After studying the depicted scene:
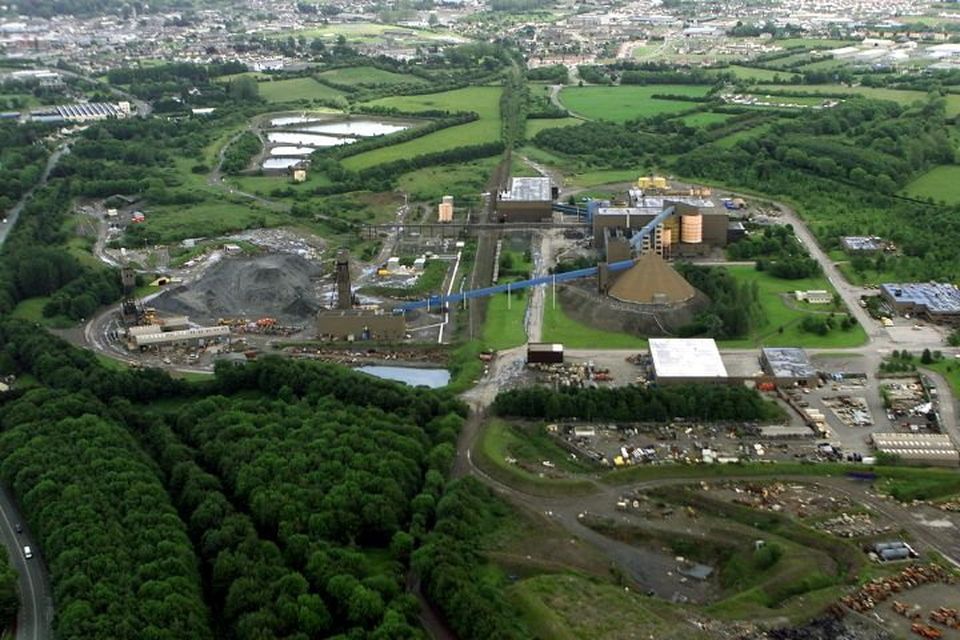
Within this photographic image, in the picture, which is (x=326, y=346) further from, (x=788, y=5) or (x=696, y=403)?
(x=788, y=5)

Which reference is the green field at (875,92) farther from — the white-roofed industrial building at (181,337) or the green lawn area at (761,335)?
the white-roofed industrial building at (181,337)

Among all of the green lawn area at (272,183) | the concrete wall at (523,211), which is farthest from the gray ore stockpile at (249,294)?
the green lawn area at (272,183)

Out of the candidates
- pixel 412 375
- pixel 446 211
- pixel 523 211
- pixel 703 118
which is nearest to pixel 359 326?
pixel 412 375

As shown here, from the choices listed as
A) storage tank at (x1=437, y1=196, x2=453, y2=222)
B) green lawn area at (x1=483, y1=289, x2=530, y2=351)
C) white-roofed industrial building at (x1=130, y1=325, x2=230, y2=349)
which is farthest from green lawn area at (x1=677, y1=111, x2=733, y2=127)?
white-roofed industrial building at (x1=130, y1=325, x2=230, y2=349)

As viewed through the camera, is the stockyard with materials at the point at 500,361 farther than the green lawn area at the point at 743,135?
No

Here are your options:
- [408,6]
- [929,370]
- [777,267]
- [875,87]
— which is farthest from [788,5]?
[929,370]

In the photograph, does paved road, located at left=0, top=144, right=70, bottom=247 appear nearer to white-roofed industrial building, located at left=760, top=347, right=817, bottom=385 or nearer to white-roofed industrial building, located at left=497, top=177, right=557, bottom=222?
white-roofed industrial building, located at left=497, top=177, right=557, bottom=222

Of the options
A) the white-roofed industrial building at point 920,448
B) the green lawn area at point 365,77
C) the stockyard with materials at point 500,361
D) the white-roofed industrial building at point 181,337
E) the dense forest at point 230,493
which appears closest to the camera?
the dense forest at point 230,493
